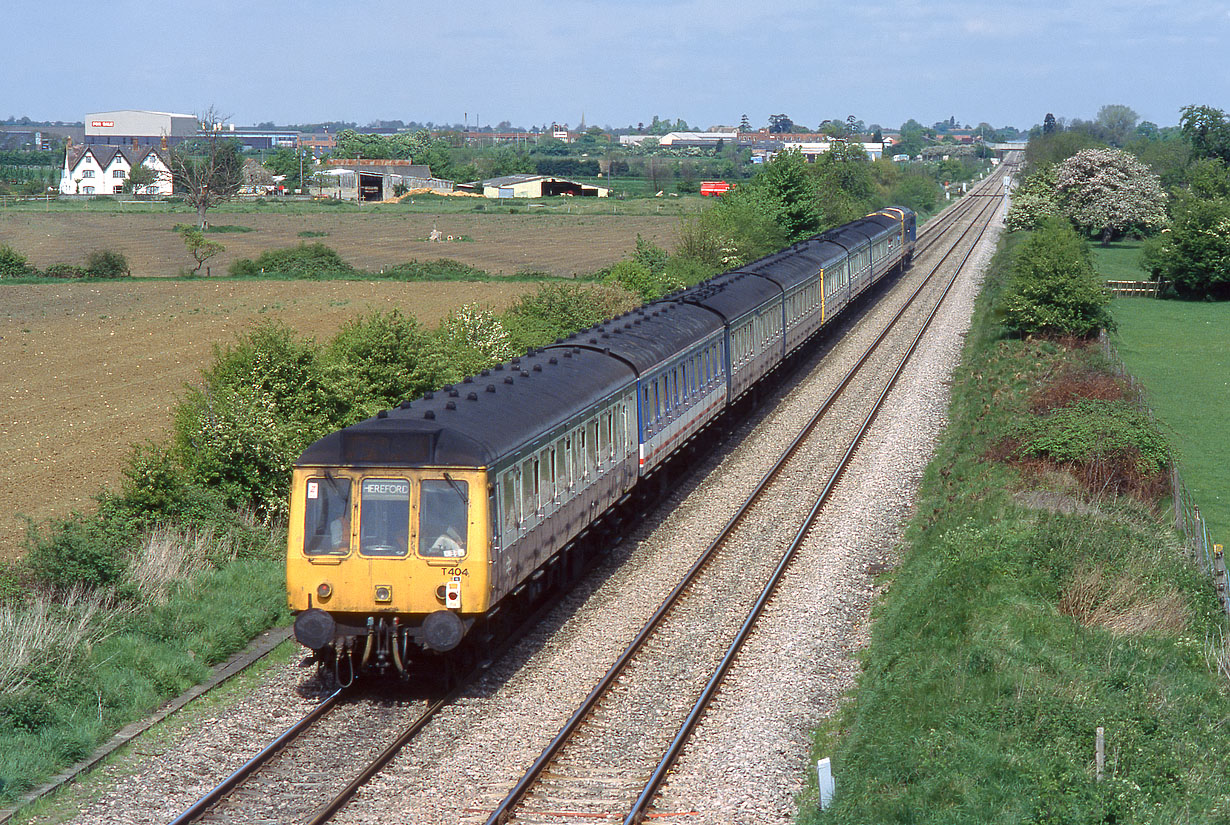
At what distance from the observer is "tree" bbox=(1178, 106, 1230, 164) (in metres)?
97.2

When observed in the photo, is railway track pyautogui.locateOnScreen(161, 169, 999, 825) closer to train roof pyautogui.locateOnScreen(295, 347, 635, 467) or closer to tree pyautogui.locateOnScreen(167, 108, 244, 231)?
train roof pyautogui.locateOnScreen(295, 347, 635, 467)

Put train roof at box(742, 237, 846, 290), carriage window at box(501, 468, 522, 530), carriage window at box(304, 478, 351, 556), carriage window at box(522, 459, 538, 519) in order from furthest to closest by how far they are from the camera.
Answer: train roof at box(742, 237, 846, 290), carriage window at box(522, 459, 538, 519), carriage window at box(501, 468, 522, 530), carriage window at box(304, 478, 351, 556)

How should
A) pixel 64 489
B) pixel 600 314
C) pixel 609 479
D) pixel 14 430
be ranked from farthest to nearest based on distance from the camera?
pixel 600 314 < pixel 14 430 < pixel 64 489 < pixel 609 479

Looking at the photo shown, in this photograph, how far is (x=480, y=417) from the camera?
46.5ft

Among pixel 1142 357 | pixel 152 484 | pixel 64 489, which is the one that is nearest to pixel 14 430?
pixel 64 489

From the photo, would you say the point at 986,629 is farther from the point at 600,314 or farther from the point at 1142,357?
the point at 1142,357

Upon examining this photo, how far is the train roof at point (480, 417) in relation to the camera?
42.5 feet

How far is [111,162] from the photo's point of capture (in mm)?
168125

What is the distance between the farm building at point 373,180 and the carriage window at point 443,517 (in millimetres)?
143765

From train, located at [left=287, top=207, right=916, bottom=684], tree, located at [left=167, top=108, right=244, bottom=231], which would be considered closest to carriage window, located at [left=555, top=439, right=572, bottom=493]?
train, located at [left=287, top=207, right=916, bottom=684]

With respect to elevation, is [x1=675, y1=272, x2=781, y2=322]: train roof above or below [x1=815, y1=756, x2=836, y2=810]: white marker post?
above

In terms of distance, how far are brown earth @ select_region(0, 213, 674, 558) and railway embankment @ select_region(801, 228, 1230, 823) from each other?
43.4ft

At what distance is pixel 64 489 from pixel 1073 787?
68.7 ft

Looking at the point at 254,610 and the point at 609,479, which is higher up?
the point at 609,479
